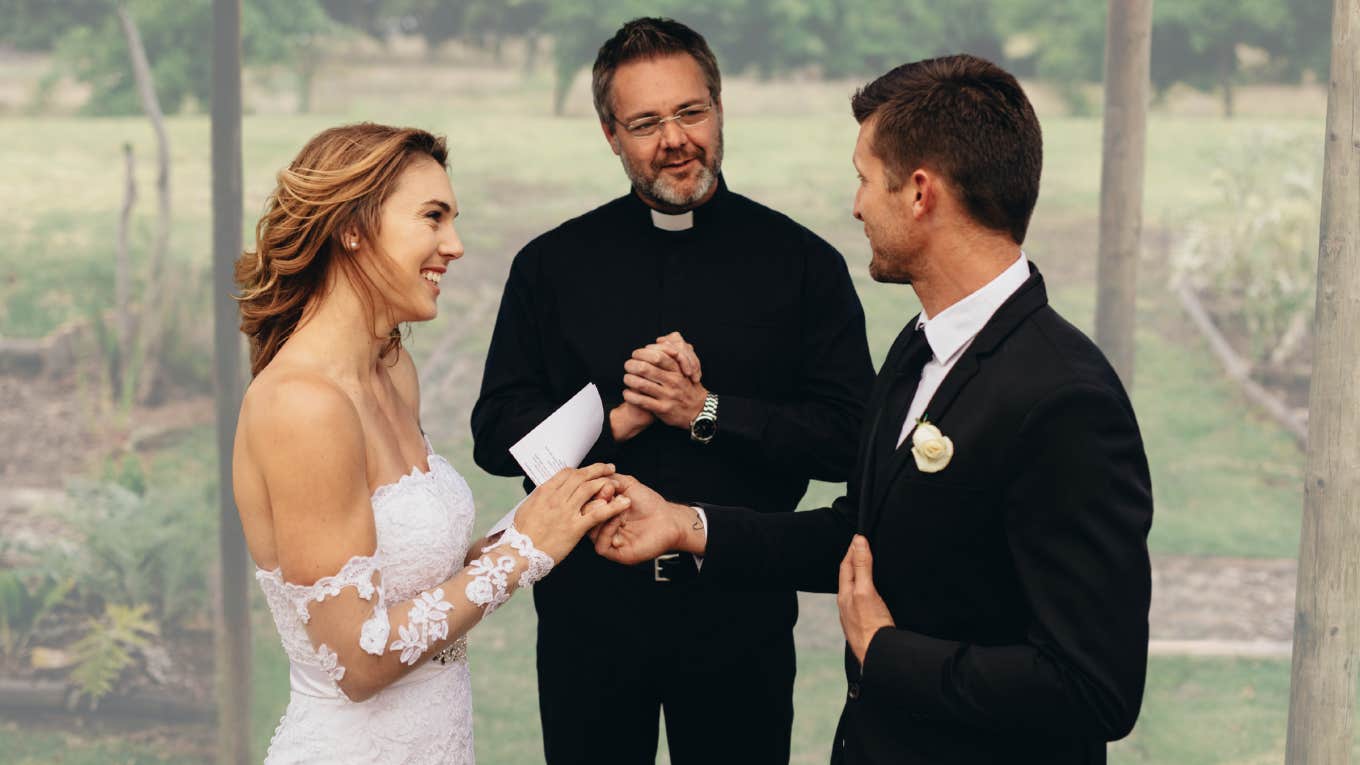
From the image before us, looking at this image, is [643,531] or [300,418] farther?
[643,531]

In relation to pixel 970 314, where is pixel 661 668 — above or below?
below

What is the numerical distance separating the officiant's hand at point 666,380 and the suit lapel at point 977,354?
1069mm

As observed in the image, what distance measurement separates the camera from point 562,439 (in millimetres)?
3084

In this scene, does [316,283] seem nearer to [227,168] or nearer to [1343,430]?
[1343,430]

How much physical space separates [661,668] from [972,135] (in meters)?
1.71

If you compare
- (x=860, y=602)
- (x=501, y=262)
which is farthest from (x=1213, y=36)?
(x=860, y=602)

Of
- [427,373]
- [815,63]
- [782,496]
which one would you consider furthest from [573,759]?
[815,63]

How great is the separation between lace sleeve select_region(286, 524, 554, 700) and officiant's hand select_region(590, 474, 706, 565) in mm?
282

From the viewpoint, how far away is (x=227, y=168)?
8.15 m

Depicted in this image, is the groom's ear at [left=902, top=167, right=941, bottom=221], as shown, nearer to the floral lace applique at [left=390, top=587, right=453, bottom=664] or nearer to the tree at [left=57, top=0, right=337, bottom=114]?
the floral lace applique at [left=390, top=587, right=453, bottom=664]

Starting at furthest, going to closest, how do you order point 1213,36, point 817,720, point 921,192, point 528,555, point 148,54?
point 1213,36 < point 148,54 < point 817,720 < point 528,555 < point 921,192

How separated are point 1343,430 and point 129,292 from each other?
10320 mm

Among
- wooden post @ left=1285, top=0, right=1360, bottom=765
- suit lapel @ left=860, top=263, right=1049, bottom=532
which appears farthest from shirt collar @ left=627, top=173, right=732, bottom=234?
wooden post @ left=1285, top=0, right=1360, bottom=765

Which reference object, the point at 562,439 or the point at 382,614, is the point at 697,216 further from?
the point at 382,614
